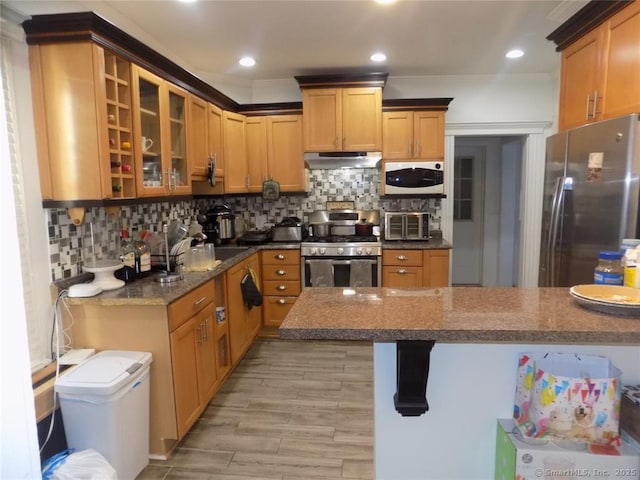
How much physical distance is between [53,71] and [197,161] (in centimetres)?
125

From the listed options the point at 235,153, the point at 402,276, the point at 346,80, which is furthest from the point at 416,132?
the point at 235,153

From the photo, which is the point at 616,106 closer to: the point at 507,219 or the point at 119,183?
the point at 119,183

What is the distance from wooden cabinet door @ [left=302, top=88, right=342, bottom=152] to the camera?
4.10m

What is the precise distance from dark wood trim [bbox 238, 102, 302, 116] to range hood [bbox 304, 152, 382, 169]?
18.8 inches

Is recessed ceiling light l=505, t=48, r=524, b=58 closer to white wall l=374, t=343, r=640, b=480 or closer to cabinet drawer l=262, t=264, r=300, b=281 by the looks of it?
cabinet drawer l=262, t=264, r=300, b=281

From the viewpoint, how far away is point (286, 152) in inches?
170

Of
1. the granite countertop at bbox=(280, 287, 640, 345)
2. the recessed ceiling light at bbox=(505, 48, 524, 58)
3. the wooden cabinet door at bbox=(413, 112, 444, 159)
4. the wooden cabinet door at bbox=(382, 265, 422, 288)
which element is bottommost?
the wooden cabinet door at bbox=(382, 265, 422, 288)

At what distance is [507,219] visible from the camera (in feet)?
18.1

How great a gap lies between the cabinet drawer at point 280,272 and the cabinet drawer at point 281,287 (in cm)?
4

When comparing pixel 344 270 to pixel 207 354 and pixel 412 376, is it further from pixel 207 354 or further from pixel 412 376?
pixel 412 376

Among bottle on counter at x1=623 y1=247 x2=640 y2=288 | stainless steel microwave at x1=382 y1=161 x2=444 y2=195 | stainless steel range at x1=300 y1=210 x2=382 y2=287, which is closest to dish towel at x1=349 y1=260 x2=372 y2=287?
stainless steel range at x1=300 y1=210 x2=382 y2=287

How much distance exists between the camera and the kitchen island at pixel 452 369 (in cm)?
128

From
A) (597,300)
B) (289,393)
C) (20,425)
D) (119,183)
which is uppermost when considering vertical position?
(119,183)

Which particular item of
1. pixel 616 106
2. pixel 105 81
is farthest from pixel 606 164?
pixel 105 81
